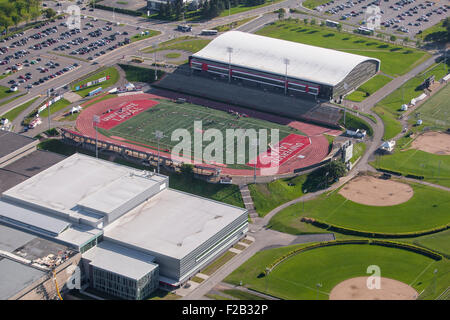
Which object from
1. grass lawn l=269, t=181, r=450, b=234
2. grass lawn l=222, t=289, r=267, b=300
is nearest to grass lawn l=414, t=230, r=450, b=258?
grass lawn l=269, t=181, r=450, b=234

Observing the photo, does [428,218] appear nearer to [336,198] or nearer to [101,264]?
[336,198]

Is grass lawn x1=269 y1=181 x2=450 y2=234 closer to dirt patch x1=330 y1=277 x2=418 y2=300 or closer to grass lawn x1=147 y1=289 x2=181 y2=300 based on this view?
dirt patch x1=330 y1=277 x2=418 y2=300

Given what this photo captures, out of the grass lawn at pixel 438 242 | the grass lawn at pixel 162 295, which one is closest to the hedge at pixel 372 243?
the grass lawn at pixel 438 242

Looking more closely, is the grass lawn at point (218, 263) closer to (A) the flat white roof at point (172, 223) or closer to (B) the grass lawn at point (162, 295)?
(A) the flat white roof at point (172, 223)

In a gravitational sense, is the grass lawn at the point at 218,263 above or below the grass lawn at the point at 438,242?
below

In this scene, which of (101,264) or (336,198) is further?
(336,198)

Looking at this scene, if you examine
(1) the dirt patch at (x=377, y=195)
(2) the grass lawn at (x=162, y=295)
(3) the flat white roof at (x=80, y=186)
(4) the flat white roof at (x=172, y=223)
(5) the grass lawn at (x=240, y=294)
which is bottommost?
(2) the grass lawn at (x=162, y=295)

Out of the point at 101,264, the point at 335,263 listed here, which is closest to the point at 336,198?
the point at 335,263
